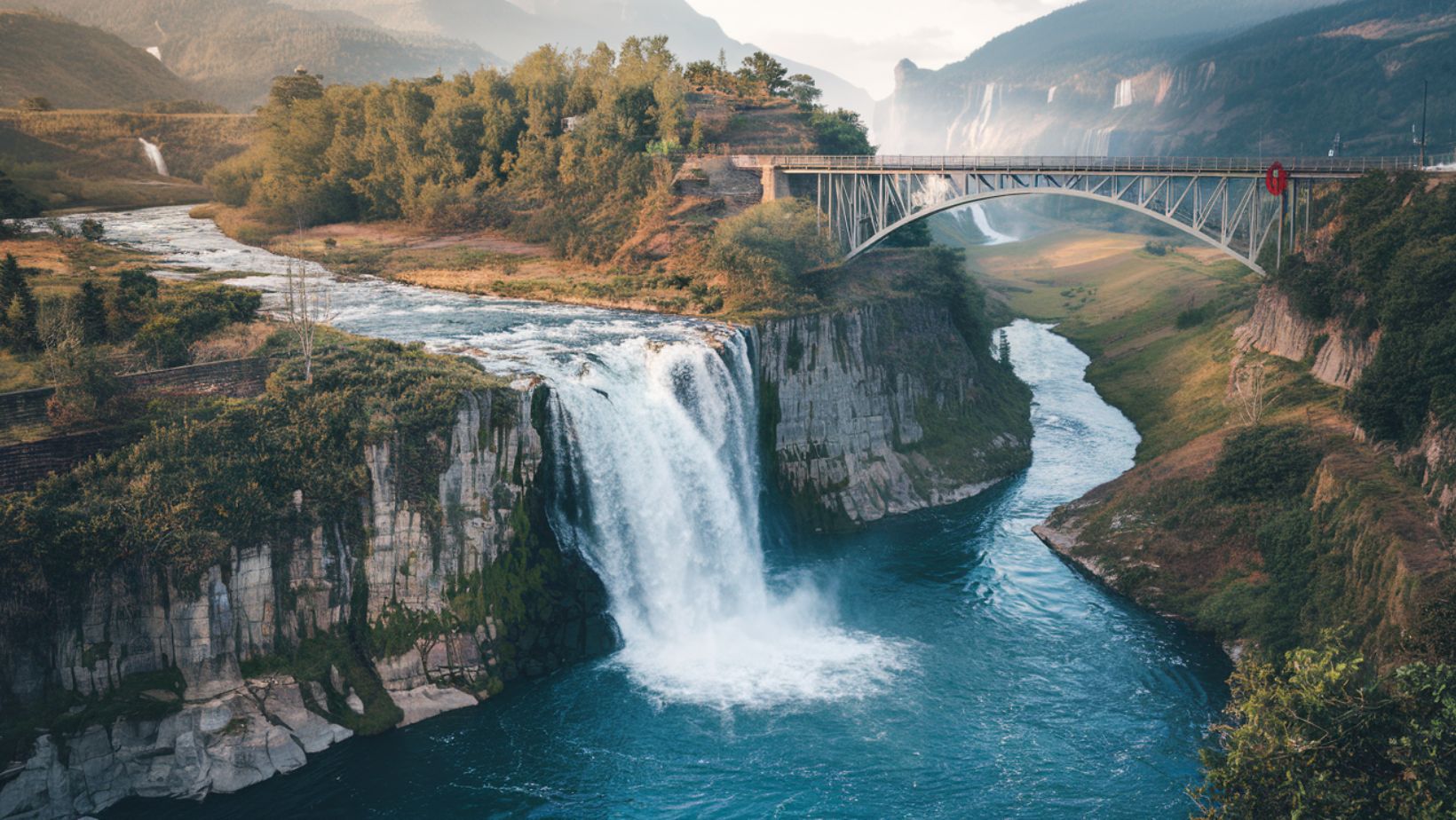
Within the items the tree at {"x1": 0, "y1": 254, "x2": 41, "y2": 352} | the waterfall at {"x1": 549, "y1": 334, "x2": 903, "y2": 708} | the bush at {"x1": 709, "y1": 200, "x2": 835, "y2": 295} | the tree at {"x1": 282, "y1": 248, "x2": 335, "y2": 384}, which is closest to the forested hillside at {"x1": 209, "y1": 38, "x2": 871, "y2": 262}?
the bush at {"x1": 709, "y1": 200, "x2": 835, "y2": 295}

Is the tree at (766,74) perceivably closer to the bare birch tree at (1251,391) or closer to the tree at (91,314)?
the bare birch tree at (1251,391)

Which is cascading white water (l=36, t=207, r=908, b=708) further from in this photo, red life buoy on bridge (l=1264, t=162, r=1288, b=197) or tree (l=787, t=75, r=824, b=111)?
tree (l=787, t=75, r=824, b=111)

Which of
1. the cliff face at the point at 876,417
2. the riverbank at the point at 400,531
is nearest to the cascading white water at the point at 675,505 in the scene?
the riverbank at the point at 400,531

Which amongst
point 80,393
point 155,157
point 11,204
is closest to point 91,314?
point 80,393

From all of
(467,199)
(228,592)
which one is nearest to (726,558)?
(228,592)

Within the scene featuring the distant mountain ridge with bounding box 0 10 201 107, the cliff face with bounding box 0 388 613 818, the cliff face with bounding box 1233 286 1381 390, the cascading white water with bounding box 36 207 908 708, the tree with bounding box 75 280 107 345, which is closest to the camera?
the cliff face with bounding box 0 388 613 818

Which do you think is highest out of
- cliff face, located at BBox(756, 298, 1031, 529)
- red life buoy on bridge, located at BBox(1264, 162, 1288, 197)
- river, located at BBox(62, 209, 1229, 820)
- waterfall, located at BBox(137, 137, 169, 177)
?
waterfall, located at BBox(137, 137, 169, 177)
